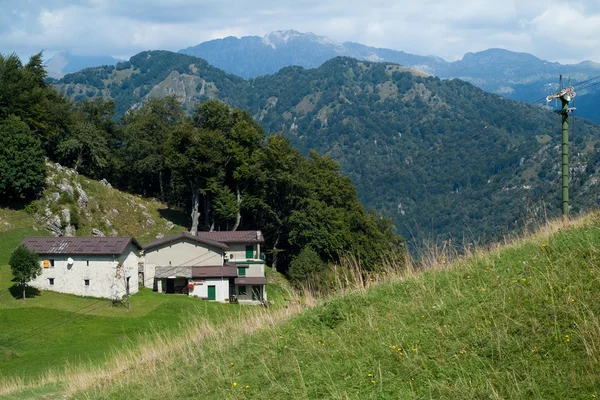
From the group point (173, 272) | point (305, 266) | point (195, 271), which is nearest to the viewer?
point (195, 271)

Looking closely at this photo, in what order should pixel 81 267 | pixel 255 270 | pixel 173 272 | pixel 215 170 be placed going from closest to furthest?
pixel 81 267, pixel 173 272, pixel 255 270, pixel 215 170

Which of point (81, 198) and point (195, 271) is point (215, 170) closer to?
point (195, 271)

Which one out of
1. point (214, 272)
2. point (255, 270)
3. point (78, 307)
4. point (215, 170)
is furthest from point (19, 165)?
point (255, 270)

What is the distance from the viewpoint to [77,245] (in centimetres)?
3950

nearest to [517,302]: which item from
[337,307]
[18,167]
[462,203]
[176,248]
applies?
[337,307]

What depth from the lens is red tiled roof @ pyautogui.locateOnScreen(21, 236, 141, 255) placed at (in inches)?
1529

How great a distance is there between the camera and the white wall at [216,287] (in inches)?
1788

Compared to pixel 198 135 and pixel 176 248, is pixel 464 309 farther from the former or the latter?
pixel 198 135

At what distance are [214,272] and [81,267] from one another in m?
10.3

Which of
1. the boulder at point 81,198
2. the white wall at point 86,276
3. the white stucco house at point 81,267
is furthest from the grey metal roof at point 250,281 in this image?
the boulder at point 81,198

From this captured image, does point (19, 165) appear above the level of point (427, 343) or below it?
above

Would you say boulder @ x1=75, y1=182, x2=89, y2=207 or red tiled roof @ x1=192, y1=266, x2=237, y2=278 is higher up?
boulder @ x1=75, y1=182, x2=89, y2=207

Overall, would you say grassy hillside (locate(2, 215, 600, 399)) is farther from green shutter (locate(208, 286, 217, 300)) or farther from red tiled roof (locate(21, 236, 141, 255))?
green shutter (locate(208, 286, 217, 300))

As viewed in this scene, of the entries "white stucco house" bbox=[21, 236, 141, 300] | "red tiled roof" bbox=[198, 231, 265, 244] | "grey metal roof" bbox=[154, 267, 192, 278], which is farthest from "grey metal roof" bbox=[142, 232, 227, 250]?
"white stucco house" bbox=[21, 236, 141, 300]
